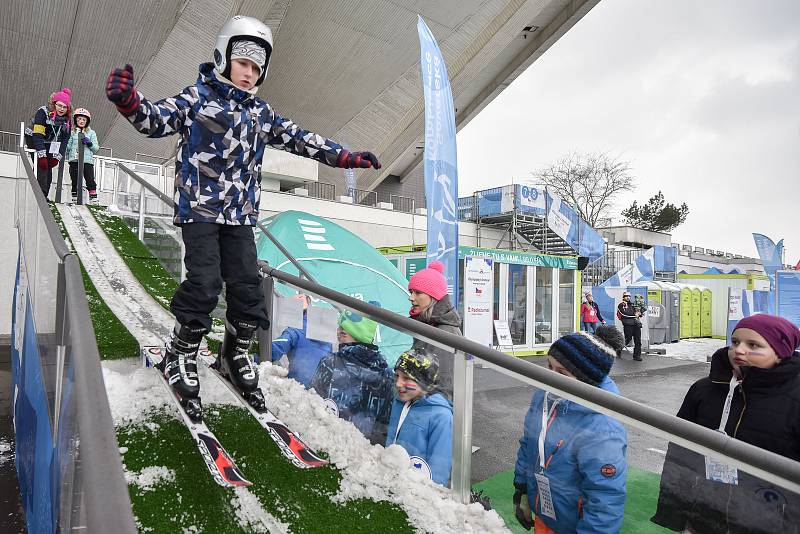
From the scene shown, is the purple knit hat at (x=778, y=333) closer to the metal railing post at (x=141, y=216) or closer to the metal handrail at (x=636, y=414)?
the metal handrail at (x=636, y=414)

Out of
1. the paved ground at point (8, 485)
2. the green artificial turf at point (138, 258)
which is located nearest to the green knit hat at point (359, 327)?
the green artificial turf at point (138, 258)

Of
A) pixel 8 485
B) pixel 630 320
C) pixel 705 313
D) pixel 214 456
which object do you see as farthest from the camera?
pixel 705 313

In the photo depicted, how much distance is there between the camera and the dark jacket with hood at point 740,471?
1.35 m

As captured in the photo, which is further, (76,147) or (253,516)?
(76,147)

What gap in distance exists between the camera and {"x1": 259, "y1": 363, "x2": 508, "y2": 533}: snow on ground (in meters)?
2.26

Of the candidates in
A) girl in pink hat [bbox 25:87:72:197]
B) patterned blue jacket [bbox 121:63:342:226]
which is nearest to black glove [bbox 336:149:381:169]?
patterned blue jacket [bbox 121:63:342:226]

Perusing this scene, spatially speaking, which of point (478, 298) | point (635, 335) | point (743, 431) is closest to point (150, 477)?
point (743, 431)

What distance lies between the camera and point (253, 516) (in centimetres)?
211

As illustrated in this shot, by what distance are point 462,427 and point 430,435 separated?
0.23 m

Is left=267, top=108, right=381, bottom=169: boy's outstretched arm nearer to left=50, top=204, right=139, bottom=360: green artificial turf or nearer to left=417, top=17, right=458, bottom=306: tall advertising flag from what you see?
left=50, top=204, right=139, bottom=360: green artificial turf

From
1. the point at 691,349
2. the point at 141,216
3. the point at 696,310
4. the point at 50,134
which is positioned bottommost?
the point at 691,349

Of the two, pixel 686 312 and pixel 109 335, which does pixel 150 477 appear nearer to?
pixel 109 335

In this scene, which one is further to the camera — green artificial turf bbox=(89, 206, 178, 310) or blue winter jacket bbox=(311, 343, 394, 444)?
green artificial turf bbox=(89, 206, 178, 310)

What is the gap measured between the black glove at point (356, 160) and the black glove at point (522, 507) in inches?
67.8
